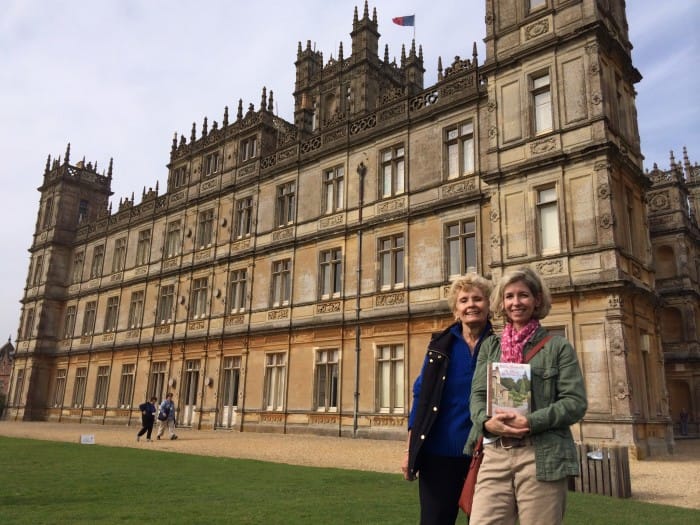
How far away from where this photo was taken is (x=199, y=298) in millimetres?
31203

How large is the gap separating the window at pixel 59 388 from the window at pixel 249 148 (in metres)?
20.3

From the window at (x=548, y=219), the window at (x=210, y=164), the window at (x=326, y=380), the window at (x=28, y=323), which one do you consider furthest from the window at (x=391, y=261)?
the window at (x=28, y=323)

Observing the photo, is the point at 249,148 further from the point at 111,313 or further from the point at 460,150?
the point at 111,313

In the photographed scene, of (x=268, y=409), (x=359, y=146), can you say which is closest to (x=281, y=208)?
(x=359, y=146)

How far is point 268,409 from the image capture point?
25703 millimetres

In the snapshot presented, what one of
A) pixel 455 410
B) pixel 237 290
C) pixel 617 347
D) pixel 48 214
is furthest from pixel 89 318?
pixel 455 410

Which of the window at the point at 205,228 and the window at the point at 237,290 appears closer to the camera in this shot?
the window at the point at 237,290

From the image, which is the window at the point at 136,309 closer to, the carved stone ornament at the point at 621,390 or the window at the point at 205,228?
the window at the point at 205,228

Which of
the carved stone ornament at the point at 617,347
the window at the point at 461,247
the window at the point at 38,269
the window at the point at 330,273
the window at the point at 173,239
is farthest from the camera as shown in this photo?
the window at the point at 38,269

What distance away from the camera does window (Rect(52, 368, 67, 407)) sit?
3853 centimetres

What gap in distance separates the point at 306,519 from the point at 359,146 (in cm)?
1997

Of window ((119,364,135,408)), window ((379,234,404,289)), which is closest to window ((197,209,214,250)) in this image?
window ((119,364,135,408))

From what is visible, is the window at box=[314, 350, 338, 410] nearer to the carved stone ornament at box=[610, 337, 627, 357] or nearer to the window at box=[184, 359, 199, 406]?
the window at box=[184, 359, 199, 406]

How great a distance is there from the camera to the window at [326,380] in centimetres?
2354
